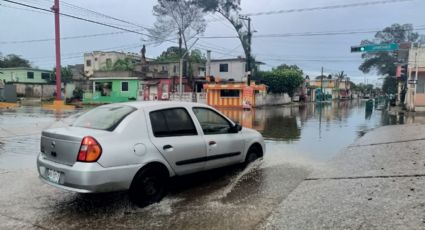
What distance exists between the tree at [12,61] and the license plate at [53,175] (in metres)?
79.7

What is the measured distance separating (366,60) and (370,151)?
8782 centimetres

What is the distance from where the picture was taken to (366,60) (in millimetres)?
89812

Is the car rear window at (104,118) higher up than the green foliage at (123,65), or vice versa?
the green foliage at (123,65)

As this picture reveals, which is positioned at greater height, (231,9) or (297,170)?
(231,9)

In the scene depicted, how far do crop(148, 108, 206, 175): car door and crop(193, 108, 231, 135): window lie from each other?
29 centimetres

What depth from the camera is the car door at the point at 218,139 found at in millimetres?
6405

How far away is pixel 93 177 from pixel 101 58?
242 ft

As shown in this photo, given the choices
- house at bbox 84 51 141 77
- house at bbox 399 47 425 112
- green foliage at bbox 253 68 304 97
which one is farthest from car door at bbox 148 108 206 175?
house at bbox 84 51 141 77

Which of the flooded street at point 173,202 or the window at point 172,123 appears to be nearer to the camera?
the flooded street at point 173,202

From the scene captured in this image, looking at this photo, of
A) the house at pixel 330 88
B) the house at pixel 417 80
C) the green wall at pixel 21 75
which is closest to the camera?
the house at pixel 417 80

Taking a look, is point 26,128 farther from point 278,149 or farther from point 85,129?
point 85,129

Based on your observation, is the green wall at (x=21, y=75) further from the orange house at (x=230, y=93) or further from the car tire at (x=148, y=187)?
the car tire at (x=148, y=187)

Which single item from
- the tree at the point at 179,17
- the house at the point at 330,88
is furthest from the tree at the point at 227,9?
the house at the point at 330,88

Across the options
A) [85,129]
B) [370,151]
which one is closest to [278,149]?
A: [370,151]
